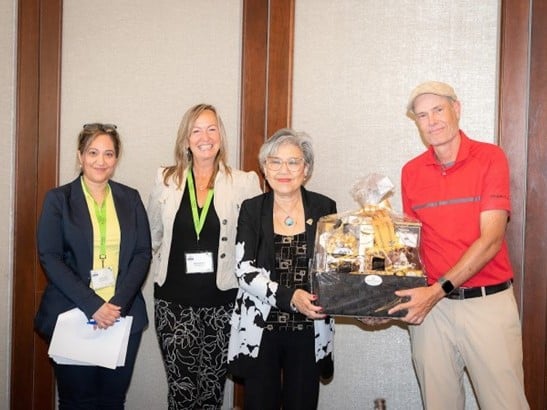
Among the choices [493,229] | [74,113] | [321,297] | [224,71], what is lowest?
[321,297]

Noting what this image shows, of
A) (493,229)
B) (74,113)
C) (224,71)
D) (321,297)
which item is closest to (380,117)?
(224,71)

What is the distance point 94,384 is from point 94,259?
23.3 inches

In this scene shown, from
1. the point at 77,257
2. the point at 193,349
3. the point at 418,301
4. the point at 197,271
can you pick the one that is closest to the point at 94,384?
the point at 193,349

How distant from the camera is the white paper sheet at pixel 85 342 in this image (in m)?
2.57

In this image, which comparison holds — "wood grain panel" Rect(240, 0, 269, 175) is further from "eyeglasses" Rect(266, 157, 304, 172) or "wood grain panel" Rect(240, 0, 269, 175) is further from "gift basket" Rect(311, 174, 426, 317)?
"gift basket" Rect(311, 174, 426, 317)

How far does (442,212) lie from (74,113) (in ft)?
7.17

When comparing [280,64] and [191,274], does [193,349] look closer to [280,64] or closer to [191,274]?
[191,274]

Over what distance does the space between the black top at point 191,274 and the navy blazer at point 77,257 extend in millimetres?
163

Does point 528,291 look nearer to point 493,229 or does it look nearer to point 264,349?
point 493,229

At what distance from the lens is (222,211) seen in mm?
2676

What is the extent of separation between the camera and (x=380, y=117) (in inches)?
125

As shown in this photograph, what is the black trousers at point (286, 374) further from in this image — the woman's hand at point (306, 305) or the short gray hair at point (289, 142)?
the short gray hair at point (289, 142)

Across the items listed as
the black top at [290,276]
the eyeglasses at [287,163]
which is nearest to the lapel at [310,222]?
the black top at [290,276]

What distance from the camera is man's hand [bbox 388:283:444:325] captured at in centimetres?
→ 210
